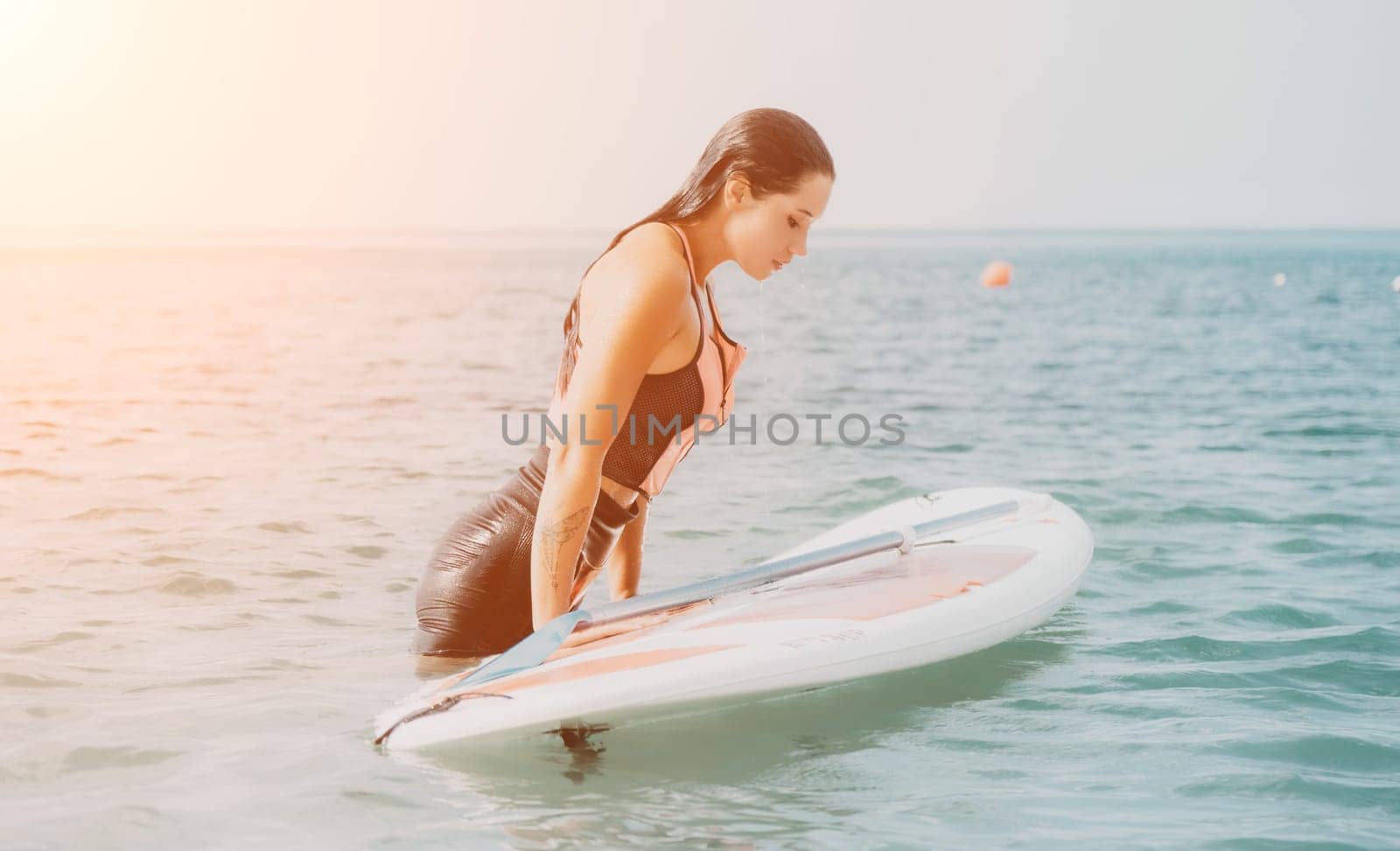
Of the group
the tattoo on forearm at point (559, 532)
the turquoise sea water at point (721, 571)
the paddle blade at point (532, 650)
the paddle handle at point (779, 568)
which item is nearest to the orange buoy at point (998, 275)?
the turquoise sea water at point (721, 571)

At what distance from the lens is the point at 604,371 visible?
2.36m

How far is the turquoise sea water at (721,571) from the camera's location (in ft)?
8.59

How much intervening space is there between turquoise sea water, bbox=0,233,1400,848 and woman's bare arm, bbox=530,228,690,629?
1.88 ft

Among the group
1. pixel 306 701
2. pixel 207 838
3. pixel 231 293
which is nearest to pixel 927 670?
pixel 306 701

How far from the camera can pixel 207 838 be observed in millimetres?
2447

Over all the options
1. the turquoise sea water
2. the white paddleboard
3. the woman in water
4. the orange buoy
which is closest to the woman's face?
the woman in water

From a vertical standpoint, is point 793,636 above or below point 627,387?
below

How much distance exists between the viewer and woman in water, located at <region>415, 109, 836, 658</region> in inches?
94.0

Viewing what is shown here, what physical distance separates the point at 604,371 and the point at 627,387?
0.18ft

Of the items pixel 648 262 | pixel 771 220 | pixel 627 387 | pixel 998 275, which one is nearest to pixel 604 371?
pixel 627 387

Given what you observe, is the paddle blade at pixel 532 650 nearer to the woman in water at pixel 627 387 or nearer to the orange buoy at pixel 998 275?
the woman in water at pixel 627 387

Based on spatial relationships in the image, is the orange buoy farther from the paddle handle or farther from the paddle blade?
the paddle blade

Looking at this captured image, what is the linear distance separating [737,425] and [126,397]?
489cm

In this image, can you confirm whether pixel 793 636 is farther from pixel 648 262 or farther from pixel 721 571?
pixel 721 571
